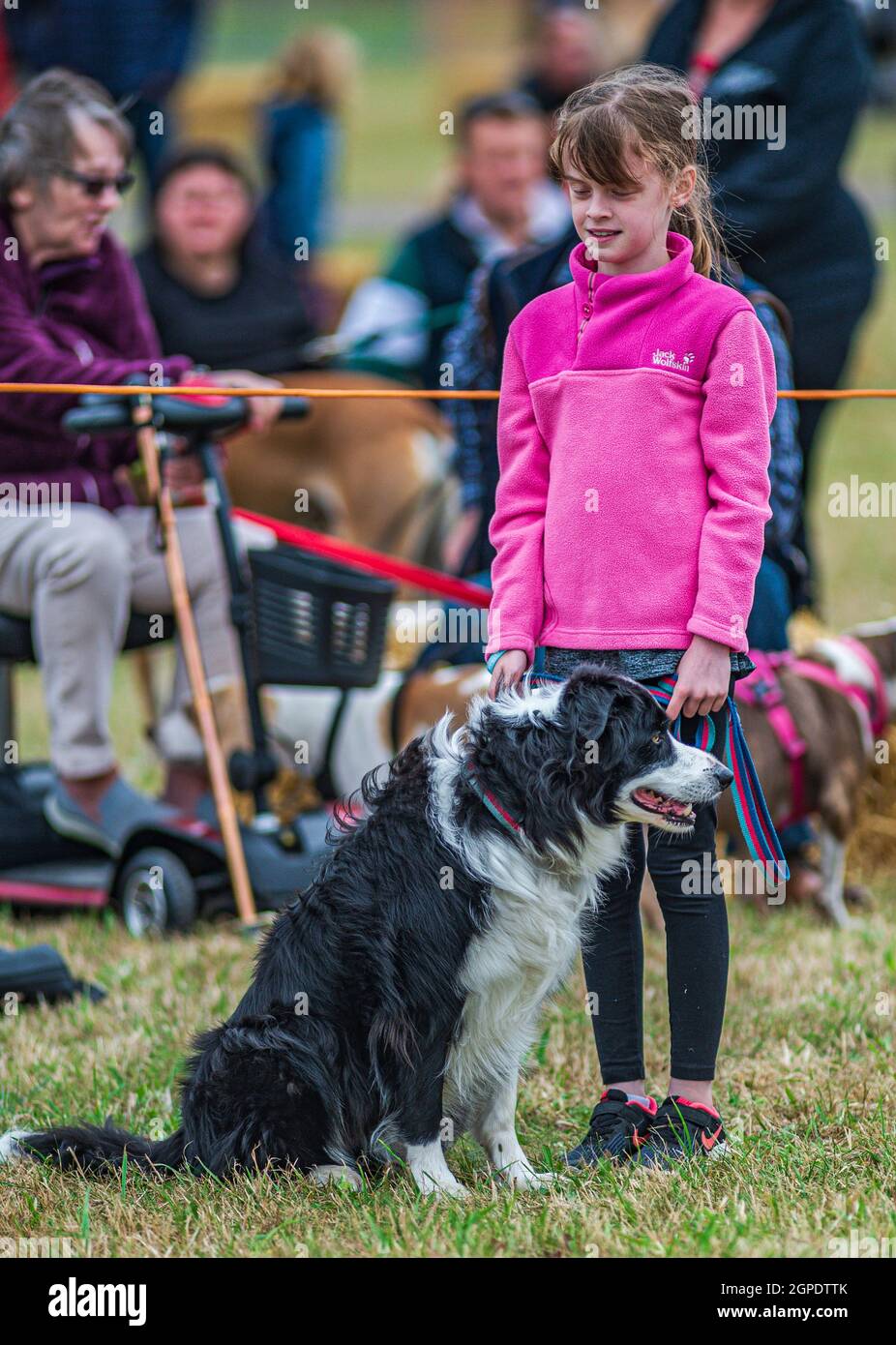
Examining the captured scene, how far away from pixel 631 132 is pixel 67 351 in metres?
2.39

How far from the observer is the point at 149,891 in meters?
4.75

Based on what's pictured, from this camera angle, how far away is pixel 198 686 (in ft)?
15.1

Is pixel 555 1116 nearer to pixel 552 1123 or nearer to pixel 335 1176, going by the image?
pixel 552 1123

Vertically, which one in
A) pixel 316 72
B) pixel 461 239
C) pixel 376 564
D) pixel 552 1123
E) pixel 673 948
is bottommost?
pixel 552 1123

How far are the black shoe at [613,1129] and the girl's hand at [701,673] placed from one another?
31.1 inches

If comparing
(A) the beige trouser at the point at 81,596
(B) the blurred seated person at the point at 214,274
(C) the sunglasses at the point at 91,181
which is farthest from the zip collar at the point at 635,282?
(B) the blurred seated person at the point at 214,274

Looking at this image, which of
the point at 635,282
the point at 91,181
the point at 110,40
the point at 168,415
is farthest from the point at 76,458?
the point at 110,40

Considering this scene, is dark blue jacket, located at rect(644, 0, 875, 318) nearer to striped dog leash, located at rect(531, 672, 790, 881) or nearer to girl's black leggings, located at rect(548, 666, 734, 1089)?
striped dog leash, located at rect(531, 672, 790, 881)

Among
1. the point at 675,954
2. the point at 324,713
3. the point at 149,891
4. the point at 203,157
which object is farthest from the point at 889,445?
the point at 675,954

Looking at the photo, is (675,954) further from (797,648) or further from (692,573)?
(797,648)

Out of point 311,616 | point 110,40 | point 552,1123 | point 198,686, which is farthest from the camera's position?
point 110,40
